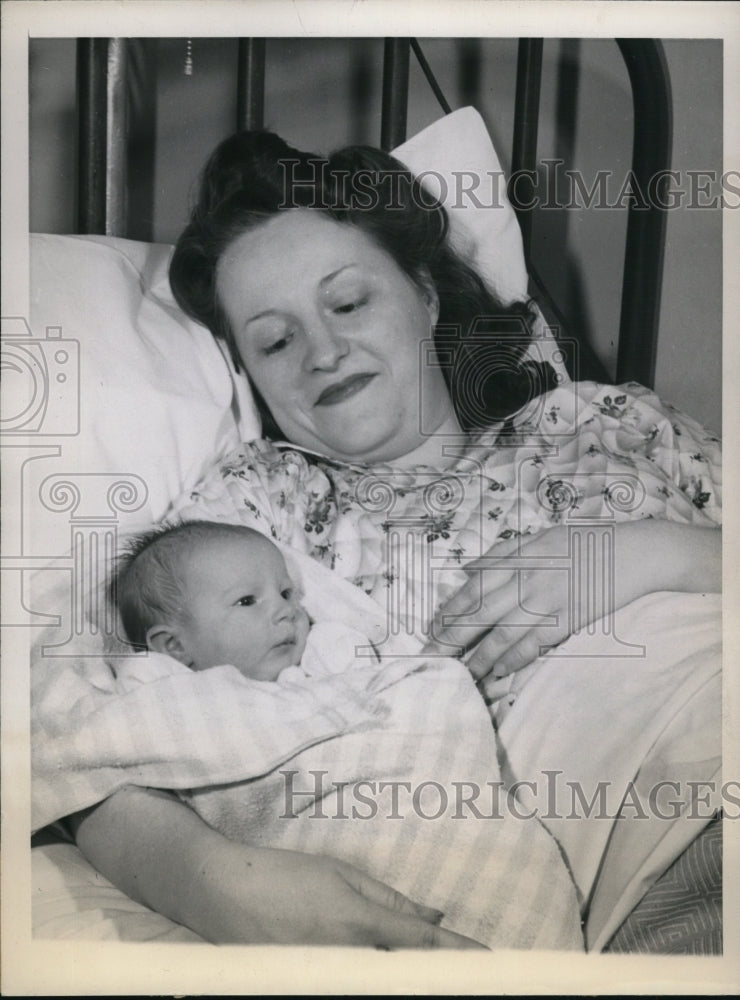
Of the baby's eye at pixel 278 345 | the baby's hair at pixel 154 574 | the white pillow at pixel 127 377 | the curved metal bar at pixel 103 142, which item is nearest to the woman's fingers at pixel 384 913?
the baby's hair at pixel 154 574

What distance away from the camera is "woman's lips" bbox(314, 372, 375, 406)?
4.08 ft

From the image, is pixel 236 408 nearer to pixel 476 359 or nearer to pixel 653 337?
pixel 476 359

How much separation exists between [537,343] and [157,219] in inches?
19.1

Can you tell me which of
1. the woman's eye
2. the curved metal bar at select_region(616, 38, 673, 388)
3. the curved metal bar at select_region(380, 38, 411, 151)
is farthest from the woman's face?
the curved metal bar at select_region(616, 38, 673, 388)

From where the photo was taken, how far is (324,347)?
1235 mm

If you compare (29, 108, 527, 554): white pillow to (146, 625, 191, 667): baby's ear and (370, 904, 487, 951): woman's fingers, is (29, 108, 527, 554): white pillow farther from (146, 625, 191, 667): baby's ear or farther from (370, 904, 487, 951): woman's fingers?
(370, 904, 487, 951): woman's fingers

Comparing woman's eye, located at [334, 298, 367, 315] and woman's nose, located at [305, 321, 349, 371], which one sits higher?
woman's eye, located at [334, 298, 367, 315]

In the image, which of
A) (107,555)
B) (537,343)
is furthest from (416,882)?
(537,343)

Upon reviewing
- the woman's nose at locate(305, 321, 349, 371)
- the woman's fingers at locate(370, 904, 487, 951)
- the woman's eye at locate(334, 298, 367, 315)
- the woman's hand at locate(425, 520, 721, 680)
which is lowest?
the woman's fingers at locate(370, 904, 487, 951)

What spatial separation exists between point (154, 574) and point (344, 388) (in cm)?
31

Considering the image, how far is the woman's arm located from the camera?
118 cm
